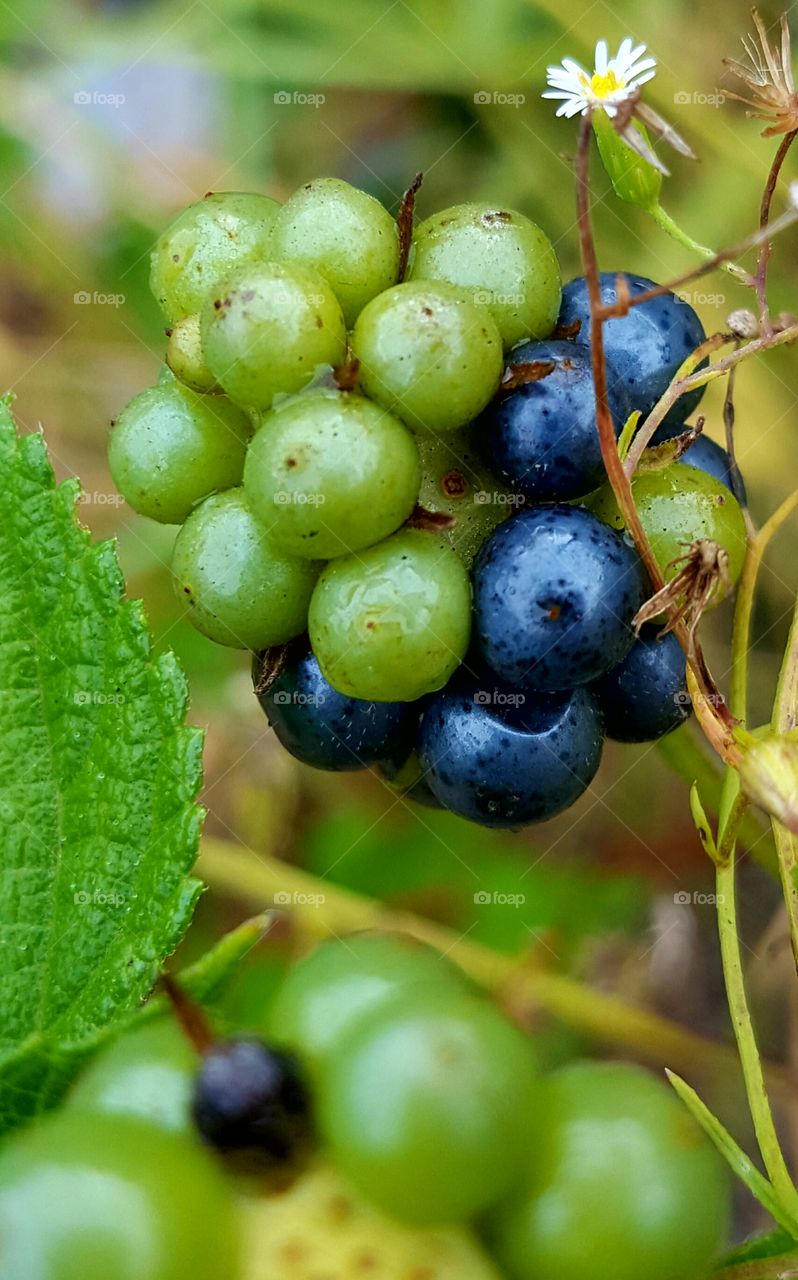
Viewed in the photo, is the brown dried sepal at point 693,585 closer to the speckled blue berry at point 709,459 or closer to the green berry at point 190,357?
the speckled blue berry at point 709,459

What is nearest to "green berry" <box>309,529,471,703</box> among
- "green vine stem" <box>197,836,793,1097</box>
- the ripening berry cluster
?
the ripening berry cluster

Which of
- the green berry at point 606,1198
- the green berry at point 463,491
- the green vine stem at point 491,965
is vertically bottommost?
the green vine stem at point 491,965

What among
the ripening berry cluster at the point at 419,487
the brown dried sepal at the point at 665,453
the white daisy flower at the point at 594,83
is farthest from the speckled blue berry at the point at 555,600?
the white daisy flower at the point at 594,83

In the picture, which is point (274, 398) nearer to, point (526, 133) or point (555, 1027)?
point (555, 1027)

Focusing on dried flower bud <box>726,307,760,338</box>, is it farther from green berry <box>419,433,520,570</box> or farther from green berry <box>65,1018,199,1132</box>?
green berry <box>65,1018,199,1132</box>

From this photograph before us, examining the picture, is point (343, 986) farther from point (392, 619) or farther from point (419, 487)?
point (419, 487)

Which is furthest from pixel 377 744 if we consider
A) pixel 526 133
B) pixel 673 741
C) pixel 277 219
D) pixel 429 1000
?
pixel 526 133

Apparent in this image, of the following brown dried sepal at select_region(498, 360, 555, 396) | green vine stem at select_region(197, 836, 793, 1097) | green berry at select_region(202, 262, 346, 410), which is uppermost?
green berry at select_region(202, 262, 346, 410)
